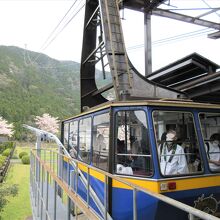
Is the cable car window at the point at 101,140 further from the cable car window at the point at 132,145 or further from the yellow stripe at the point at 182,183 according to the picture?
the yellow stripe at the point at 182,183

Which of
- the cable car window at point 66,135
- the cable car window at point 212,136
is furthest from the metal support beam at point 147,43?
the cable car window at point 212,136

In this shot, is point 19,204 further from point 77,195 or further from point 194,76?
point 77,195

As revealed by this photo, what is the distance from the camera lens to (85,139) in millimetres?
6133

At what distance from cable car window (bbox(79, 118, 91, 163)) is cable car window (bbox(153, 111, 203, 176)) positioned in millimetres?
1821

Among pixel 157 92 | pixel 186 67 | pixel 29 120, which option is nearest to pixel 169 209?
pixel 157 92

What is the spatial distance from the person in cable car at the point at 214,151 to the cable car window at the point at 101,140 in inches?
65.3

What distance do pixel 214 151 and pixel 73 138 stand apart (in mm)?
3558

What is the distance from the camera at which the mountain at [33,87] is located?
2340 inches

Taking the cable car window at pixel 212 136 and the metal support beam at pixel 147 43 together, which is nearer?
the cable car window at pixel 212 136

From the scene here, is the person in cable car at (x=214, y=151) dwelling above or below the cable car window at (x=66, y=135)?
below

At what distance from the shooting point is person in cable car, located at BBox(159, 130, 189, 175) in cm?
424

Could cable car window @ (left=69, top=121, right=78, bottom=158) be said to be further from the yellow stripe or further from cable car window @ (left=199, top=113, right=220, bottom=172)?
cable car window @ (left=199, top=113, right=220, bottom=172)

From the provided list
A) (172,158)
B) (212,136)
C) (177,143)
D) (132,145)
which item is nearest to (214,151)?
(212,136)

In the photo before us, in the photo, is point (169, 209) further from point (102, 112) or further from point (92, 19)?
point (92, 19)
